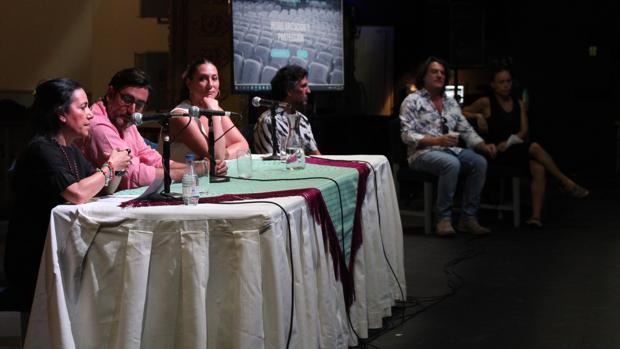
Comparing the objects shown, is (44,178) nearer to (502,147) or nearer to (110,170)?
(110,170)

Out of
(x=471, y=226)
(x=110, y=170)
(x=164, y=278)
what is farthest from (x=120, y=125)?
(x=471, y=226)

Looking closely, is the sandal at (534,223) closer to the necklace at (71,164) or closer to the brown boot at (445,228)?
the brown boot at (445,228)

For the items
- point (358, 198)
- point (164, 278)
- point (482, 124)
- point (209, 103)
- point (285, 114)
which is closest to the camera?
point (164, 278)

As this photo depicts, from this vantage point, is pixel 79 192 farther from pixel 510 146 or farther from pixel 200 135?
pixel 510 146

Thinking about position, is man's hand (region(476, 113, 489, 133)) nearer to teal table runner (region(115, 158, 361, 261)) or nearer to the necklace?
teal table runner (region(115, 158, 361, 261))

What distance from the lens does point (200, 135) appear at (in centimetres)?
414

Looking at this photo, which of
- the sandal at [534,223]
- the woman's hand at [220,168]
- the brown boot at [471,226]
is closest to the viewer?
the woman's hand at [220,168]

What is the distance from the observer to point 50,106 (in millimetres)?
2816

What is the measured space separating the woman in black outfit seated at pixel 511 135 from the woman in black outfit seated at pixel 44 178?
14.7 feet

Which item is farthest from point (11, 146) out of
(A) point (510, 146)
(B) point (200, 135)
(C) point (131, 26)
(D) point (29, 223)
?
(D) point (29, 223)

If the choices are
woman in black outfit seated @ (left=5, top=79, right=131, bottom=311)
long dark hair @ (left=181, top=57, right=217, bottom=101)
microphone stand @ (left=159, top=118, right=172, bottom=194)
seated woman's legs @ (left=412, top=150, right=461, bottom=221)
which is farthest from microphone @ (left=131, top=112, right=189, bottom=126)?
seated woman's legs @ (left=412, top=150, right=461, bottom=221)

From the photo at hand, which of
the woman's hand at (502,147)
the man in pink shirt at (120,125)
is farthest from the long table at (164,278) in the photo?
the woman's hand at (502,147)

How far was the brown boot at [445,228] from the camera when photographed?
20.6 ft

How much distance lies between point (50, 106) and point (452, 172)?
3875mm
